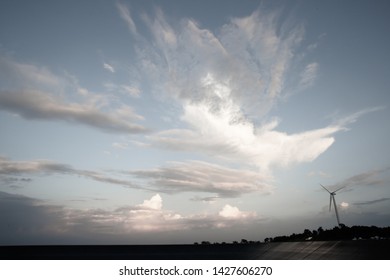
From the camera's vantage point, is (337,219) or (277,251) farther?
(337,219)

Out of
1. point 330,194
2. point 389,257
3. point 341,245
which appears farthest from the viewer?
point 330,194

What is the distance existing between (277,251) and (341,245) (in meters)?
24.2

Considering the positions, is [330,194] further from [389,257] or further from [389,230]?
[389,257]

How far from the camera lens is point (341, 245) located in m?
82.5

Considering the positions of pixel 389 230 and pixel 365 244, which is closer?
pixel 365 244

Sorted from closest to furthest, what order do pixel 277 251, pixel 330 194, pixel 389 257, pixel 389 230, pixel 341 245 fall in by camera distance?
1. pixel 389 257
2. pixel 341 245
3. pixel 277 251
4. pixel 330 194
5. pixel 389 230
